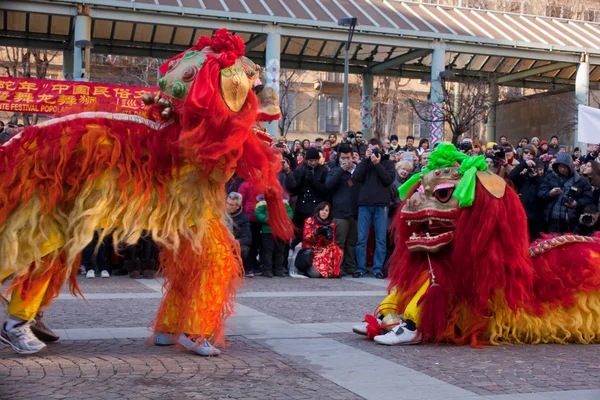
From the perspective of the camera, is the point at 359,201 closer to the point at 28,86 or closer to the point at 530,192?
the point at 530,192

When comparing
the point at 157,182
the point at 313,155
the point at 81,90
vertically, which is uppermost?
the point at 81,90

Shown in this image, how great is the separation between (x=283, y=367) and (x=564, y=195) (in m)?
6.97

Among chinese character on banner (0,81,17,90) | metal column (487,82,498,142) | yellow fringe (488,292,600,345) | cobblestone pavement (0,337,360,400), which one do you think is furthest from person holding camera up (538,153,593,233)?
metal column (487,82,498,142)

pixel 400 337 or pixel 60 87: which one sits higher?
pixel 60 87

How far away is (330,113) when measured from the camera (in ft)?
145

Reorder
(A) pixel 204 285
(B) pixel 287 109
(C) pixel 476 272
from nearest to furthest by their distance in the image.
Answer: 1. (A) pixel 204 285
2. (C) pixel 476 272
3. (B) pixel 287 109

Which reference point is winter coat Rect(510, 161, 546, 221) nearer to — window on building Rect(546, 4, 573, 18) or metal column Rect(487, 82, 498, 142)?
metal column Rect(487, 82, 498, 142)

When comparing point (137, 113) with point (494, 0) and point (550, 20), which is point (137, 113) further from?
point (494, 0)

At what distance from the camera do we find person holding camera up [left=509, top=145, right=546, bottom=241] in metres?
11.2

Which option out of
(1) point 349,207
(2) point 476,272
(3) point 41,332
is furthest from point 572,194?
(3) point 41,332

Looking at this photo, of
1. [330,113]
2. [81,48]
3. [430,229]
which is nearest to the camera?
[430,229]

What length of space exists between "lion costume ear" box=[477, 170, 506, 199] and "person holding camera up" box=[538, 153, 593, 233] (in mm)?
5221

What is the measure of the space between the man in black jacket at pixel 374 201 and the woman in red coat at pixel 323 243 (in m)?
0.38

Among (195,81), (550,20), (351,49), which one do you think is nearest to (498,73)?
(550,20)
